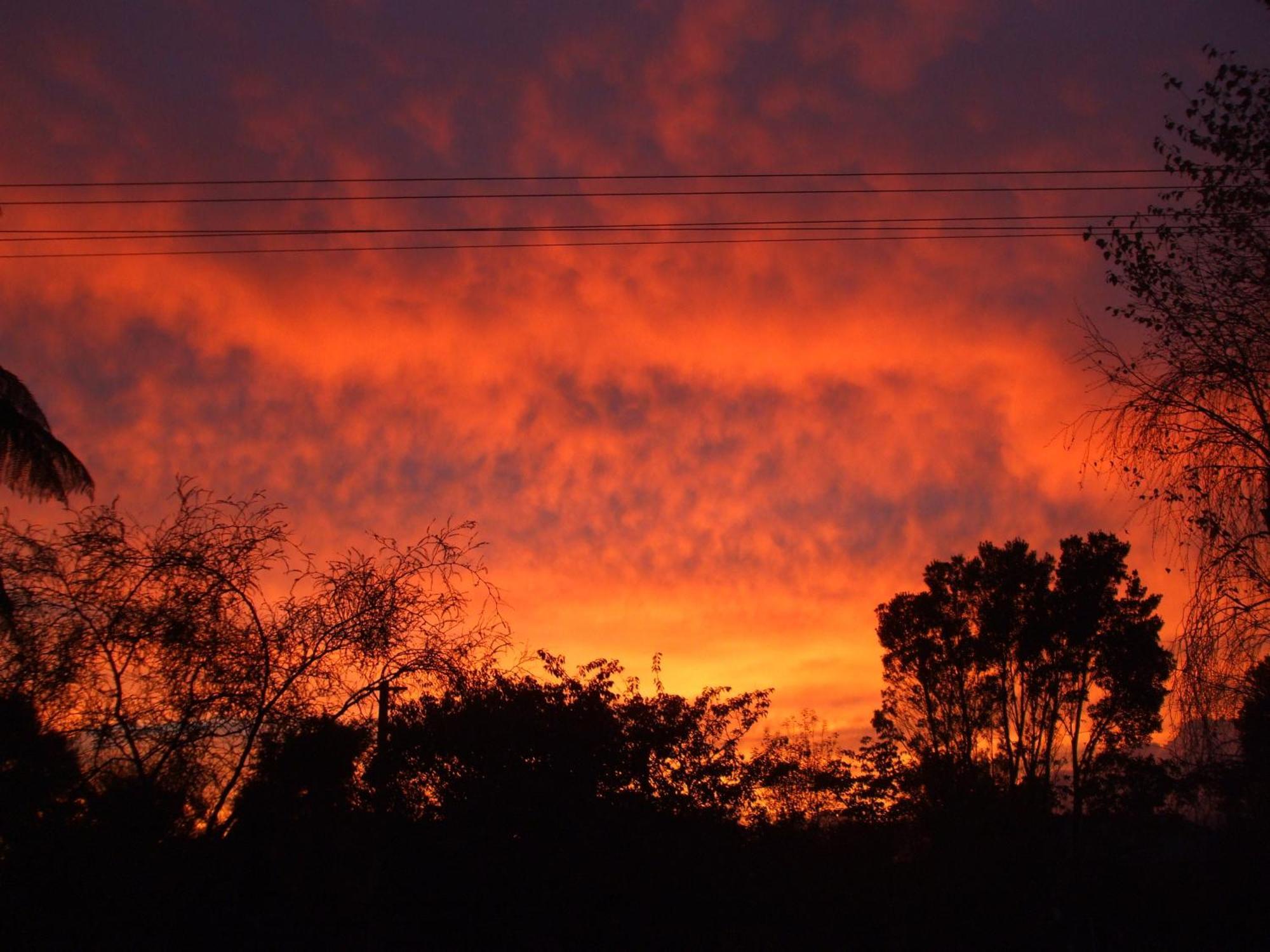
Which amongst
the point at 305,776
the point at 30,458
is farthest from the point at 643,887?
the point at 30,458

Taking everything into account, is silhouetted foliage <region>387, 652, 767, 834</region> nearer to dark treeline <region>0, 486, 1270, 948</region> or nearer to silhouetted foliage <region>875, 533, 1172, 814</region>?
dark treeline <region>0, 486, 1270, 948</region>

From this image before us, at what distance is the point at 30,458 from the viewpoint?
12.3 m

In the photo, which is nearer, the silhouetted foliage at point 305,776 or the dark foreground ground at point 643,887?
the dark foreground ground at point 643,887

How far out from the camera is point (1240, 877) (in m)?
20.8

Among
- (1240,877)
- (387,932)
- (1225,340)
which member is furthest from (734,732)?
(1240,877)

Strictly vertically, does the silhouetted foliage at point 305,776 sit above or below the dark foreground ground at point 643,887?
above

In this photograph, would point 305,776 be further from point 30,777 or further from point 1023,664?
point 1023,664

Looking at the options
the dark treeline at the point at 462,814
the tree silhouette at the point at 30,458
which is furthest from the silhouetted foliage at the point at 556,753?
the tree silhouette at the point at 30,458

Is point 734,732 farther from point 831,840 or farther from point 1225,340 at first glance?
point 1225,340

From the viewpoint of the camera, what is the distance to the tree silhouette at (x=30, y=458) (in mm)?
12203

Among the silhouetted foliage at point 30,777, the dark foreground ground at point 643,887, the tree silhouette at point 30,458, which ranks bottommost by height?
the dark foreground ground at point 643,887

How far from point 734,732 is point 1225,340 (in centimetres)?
1139

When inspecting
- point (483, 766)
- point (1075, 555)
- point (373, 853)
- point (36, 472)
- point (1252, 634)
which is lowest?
point (373, 853)

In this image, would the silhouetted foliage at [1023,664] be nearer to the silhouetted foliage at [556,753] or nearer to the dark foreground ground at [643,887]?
the dark foreground ground at [643,887]
